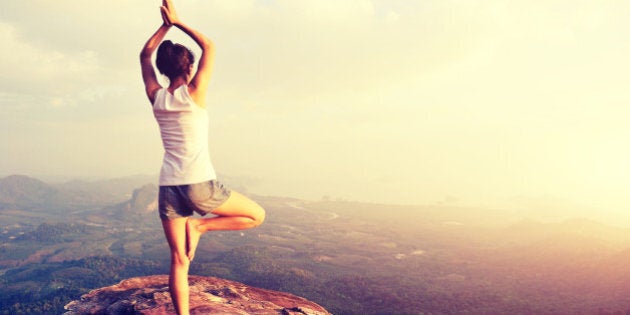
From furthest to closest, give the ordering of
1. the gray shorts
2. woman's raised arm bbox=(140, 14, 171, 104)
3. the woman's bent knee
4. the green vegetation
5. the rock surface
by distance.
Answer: the green vegetation < the rock surface < the woman's bent knee < woman's raised arm bbox=(140, 14, 171, 104) < the gray shorts

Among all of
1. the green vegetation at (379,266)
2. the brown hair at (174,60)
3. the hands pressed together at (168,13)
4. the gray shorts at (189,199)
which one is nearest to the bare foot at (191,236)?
the gray shorts at (189,199)

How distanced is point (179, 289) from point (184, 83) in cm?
259

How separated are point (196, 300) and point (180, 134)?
5.01 metres

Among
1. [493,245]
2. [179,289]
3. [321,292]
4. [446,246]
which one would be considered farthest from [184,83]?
[493,245]

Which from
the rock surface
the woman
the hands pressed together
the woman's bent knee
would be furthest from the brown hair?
the rock surface

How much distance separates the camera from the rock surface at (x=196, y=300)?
7336 millimetres

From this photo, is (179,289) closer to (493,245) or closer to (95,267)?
(95,267)

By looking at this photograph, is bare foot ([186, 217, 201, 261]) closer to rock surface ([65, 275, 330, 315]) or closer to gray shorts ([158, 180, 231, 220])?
gray shorts ([158, 180, 231, 220])

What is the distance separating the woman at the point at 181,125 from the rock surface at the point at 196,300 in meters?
3.64

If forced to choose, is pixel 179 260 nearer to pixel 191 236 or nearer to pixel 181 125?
pixel 191 236

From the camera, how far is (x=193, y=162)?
3941 mm

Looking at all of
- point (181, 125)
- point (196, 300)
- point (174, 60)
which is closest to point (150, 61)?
point (174, 60)

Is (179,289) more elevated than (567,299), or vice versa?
(179,289)

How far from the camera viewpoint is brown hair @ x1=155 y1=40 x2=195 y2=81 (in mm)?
4008
